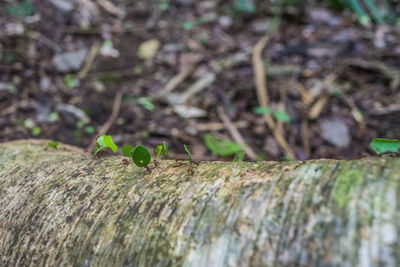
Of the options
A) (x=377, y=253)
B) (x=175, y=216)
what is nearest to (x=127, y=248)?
(x=175, y=216)

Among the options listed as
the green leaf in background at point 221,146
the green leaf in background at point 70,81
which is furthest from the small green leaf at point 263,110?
the green leaf in background at point 70,81

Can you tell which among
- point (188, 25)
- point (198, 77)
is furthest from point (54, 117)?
point (188, 25)

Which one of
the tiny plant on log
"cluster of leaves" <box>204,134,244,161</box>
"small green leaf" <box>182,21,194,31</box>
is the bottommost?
"cluster of leaves" <box>204,134,244,161</box>

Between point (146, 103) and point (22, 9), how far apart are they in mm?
1927

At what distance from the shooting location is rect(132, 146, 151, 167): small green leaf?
3.15ft

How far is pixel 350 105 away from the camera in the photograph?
2967 mm

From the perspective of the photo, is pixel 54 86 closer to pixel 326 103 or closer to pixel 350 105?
pixel 326 103

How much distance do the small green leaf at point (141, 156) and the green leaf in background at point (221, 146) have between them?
59.9 inches

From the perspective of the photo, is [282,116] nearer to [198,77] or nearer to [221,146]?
[221,146]

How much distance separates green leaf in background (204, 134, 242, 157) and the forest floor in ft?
0.31

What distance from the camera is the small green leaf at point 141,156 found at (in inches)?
37.9

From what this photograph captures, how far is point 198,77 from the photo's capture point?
10.9 ft

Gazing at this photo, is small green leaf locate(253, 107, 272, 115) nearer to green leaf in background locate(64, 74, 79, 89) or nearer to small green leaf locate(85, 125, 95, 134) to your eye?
small green leaf locate(85, 125, 95, 134)

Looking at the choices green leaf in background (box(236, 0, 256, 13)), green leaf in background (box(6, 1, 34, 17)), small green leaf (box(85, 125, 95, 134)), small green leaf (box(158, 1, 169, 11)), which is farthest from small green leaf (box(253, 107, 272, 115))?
green leaf in background (box(6, 1, 34, 17))
